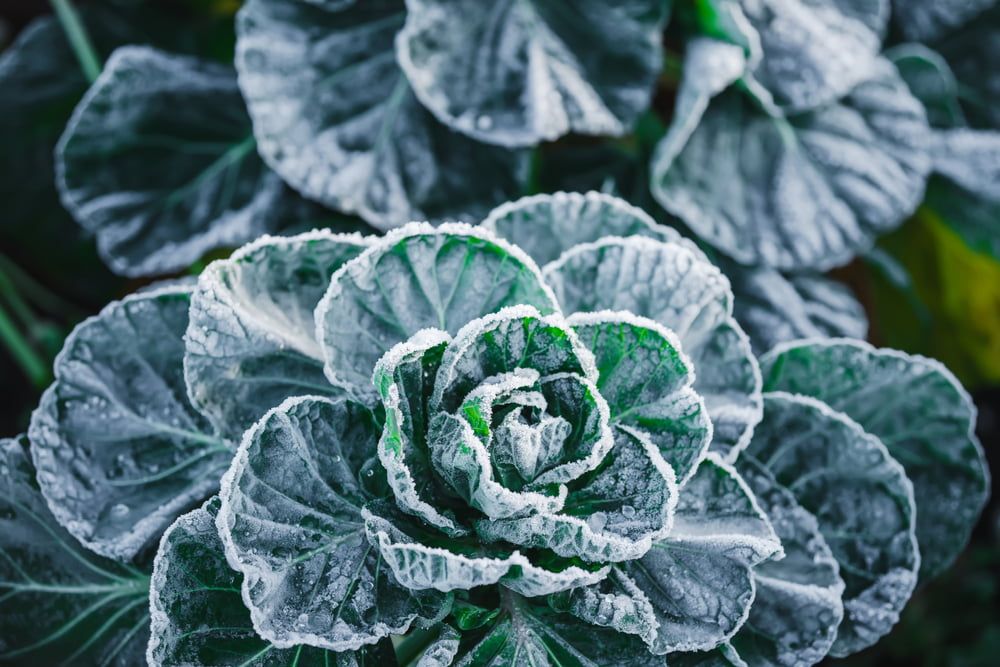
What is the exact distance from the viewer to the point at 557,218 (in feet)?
2.14

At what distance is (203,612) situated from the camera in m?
0.51

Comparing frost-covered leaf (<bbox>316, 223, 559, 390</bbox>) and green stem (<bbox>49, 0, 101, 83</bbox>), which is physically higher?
frost-covered leaf (<bbox>316, 223, 559, 390</bbox>)

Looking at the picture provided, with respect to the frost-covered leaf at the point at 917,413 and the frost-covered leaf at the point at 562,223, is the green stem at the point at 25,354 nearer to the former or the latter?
the frost-covered leaf at the point at 562,223

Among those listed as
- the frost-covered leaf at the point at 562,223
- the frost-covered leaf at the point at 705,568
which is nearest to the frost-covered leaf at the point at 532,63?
the frost-covered leaf at the point at 562,223

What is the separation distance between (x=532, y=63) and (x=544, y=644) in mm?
504

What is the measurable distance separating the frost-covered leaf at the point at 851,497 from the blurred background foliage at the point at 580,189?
32cm

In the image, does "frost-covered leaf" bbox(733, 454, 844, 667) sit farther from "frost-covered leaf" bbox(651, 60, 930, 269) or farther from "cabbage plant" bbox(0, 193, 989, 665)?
"frost-covered leaf" bbox(651, 60, 930, 269)

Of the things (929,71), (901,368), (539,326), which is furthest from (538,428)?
→ (929,71)

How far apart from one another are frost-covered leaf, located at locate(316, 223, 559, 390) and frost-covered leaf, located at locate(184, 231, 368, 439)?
0.04 metres

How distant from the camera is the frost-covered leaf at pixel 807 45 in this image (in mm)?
855

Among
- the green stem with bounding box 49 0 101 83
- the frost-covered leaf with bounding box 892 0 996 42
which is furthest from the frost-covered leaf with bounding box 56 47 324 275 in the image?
the frost-covered leaf with bounding box 892 0 996 42

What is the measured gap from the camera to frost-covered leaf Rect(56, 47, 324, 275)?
2.89 ft

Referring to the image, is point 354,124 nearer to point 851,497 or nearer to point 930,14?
point 851,497

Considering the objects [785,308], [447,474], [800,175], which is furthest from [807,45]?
[447,474]
